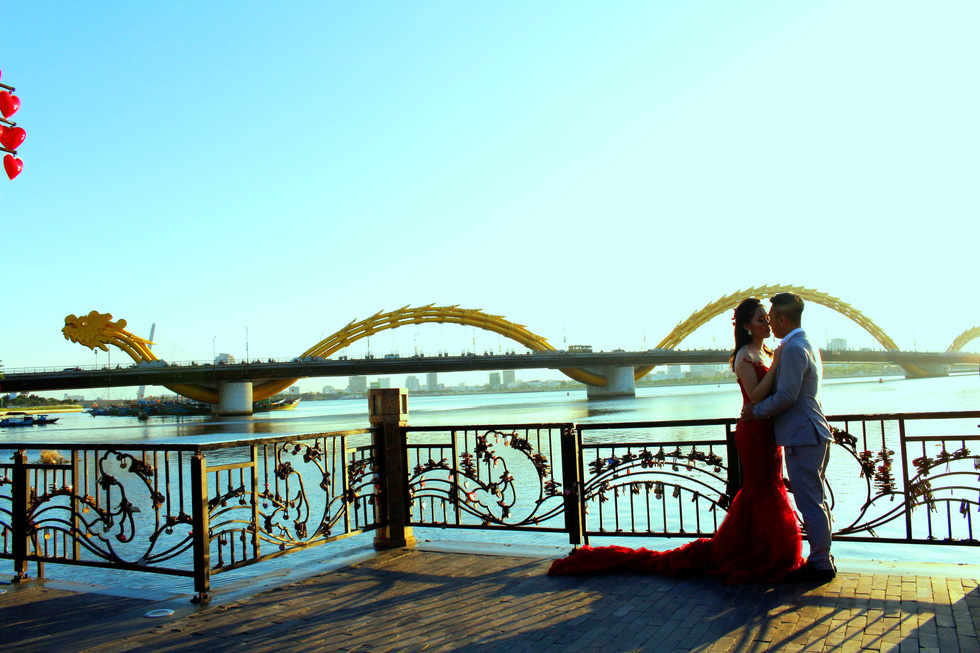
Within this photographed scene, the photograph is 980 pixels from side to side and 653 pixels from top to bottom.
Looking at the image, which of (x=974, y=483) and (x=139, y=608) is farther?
(x=974, y=483)

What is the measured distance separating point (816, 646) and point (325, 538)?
12.7ft

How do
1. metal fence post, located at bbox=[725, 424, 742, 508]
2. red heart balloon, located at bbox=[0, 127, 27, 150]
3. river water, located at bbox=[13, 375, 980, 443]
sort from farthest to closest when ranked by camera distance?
river water, located at bbox=[13, 375, 980, 443]
metal fence post, located at bbox=[725, 424, 742, 508]
red heart balloon, located at bbox=[0, 127, 27, 150]

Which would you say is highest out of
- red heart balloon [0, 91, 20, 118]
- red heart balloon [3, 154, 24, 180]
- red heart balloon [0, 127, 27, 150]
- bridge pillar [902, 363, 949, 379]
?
red heart balloon [0, 91, 20, 118]

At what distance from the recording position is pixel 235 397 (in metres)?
54.2

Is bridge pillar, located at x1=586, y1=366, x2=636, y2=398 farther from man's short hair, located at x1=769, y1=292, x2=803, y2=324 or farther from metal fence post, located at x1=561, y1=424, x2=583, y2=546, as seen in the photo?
man's short hair, located at x1=769, y1=292, x2=803, y2=324

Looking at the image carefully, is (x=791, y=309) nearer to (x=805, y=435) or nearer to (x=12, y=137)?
(x=805, y=435)

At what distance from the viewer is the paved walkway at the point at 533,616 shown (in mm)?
3658

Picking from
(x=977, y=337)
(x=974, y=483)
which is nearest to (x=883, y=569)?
(x=974, y=483)

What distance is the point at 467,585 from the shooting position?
4969mm

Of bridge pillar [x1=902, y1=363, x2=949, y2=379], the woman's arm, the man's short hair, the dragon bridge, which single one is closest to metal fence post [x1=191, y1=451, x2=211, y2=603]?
the woman's arm

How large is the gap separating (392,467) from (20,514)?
2960 mm

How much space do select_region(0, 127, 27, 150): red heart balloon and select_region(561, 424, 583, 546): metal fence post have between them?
4.41 m

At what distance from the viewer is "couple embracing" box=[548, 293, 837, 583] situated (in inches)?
177

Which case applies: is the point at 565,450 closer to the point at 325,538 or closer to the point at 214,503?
the point at 325,538
